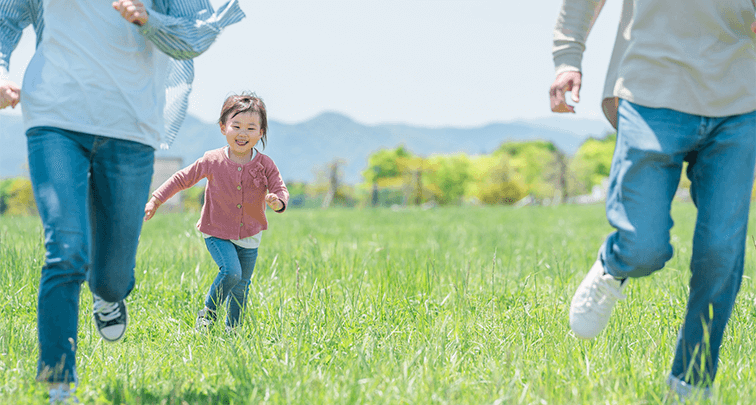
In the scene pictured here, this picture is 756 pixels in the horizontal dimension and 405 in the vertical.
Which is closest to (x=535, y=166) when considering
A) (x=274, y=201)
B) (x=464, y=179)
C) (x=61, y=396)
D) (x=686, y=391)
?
(x=464, y=179)

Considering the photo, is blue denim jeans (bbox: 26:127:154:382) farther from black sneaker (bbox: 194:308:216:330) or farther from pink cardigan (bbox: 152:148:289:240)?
black sneaker (bbox: 194:308:216:330)

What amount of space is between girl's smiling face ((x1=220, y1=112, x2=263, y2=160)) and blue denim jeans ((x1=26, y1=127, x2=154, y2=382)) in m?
0.42

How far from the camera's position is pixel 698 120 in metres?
1.87

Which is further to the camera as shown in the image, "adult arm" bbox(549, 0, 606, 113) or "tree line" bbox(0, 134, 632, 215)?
"tree line" bbox(0, 134, 632, 215)

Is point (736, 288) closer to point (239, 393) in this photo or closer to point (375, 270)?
point (239, 393)

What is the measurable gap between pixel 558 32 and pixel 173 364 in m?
1.88

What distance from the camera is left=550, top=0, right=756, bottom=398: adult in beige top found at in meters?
1.85

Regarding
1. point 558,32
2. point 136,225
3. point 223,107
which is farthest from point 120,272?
point 558,32

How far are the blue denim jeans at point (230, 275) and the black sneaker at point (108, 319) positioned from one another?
41 cm

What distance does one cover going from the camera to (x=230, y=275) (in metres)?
2.64

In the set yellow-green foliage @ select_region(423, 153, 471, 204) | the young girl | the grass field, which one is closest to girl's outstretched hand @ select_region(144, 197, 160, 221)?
the young girl

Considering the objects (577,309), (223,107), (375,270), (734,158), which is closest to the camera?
(734,158)

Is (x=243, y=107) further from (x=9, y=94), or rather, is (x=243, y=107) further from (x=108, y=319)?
(x=108, y=319)

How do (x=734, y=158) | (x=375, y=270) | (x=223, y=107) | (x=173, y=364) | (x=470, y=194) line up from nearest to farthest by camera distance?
1. (x=734, y=158)
2. (x=173, y=364)
3. (x=223, y=107)
4. (x=375, y=270)
5. (x=470, y=194)
